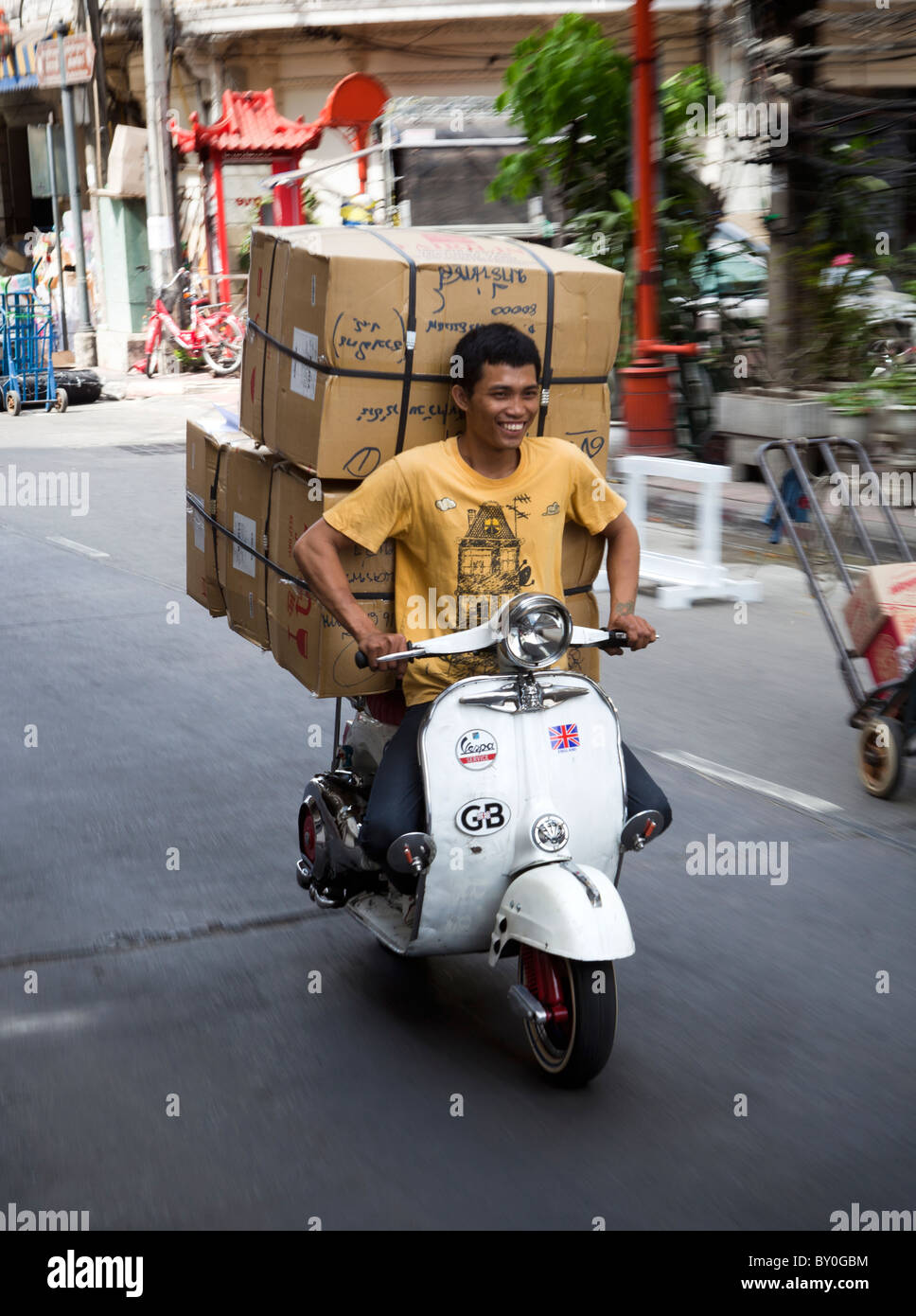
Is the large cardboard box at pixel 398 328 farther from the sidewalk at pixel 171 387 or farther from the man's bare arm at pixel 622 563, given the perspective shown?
the sidewalk at pixel 171 387

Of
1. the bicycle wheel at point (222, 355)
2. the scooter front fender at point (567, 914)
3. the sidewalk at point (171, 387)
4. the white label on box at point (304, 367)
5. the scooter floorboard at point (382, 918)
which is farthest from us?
the bicycle wheel at point (222, 355)

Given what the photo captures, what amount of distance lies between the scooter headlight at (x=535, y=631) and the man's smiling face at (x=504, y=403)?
456 mm

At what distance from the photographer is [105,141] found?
29625mm

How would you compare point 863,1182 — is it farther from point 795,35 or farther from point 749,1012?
point 795,35

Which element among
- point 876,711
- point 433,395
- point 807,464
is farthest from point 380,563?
point 807,464

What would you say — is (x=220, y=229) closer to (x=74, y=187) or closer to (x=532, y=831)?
(x=74, y=187)

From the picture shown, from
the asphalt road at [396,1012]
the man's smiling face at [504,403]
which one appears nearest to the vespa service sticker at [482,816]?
the asphalt road at [396,1012]

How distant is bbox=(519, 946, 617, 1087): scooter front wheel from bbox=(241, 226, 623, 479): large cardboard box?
1.36 meters

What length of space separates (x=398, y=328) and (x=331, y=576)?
0.66 metres

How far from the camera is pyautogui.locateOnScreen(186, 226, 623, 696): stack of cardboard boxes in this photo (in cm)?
388

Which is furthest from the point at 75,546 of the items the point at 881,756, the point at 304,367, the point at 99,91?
the point at 99,91

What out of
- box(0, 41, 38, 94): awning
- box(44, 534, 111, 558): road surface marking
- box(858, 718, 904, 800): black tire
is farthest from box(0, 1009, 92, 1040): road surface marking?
box(0, 41, 38, 94): awning

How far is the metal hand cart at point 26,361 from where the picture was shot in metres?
20.4

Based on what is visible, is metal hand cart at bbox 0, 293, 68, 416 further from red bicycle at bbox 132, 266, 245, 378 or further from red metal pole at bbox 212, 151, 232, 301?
red metal pole at bbox 212, 151, 232, 301
